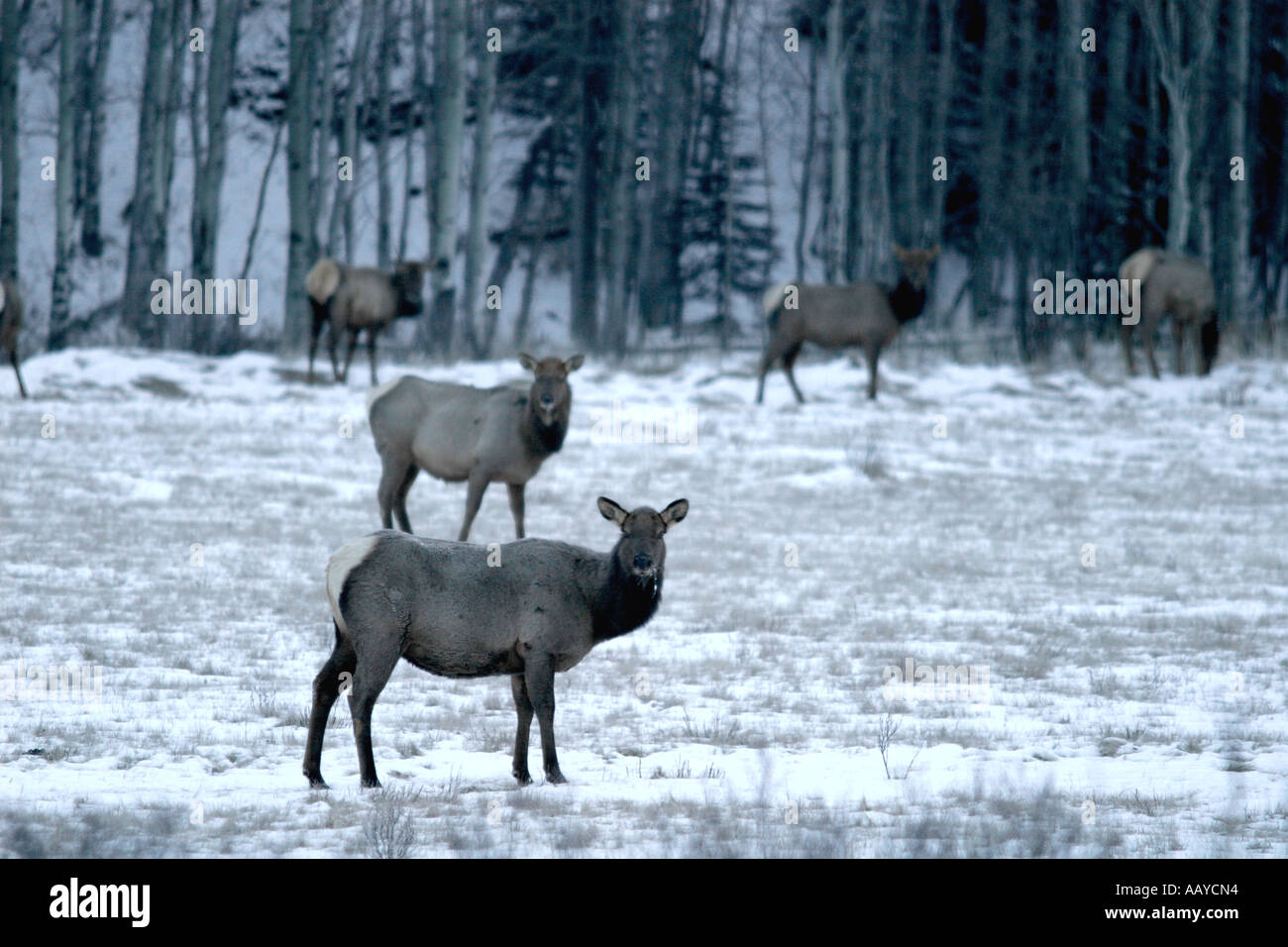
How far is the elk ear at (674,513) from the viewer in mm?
6689

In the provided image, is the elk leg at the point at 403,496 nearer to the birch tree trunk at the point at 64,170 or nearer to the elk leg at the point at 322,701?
the elk leg at the point at 322,701

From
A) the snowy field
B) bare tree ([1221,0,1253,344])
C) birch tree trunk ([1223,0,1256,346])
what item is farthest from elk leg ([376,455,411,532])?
bare tree ([1221,0,1253,344])

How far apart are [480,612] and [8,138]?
2088 centimetres

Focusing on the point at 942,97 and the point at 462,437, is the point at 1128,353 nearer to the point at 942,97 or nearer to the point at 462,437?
the point at 462,437

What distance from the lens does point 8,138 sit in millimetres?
24438

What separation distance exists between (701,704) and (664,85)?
28060 mm

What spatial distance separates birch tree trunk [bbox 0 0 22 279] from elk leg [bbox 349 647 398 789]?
19878 millimetres

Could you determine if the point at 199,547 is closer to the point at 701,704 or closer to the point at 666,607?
the point at 666,607

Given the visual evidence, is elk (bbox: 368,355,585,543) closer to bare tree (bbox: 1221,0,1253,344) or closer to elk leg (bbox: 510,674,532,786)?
elk leg (bbox: 510,674,532,786)

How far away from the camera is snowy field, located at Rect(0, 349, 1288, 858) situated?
5.80 metres

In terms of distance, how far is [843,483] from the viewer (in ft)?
51.4

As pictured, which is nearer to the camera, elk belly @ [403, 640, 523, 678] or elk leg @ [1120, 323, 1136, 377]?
elk belly @ [403, 640, 523, 678]
